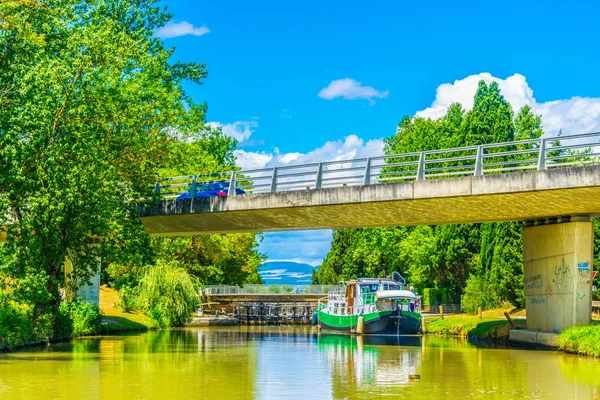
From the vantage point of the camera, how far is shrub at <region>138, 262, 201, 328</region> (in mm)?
51625

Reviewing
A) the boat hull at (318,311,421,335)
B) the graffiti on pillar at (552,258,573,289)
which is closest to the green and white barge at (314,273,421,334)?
the boat hull at (318,311,421,335)

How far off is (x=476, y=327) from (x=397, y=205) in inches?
488

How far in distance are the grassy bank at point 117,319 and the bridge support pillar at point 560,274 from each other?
2158 cm

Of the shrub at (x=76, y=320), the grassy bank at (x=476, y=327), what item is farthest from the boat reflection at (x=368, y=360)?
the shrub at (x=76, y=320)

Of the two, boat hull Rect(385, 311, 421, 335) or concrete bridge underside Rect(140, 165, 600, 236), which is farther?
boat hull Rect(385, 311, 421, 335)

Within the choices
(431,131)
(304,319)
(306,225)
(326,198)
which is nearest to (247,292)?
(304,319)

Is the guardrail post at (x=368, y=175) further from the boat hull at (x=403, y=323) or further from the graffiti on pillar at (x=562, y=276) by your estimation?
the boat hull at (x=403, y=323)

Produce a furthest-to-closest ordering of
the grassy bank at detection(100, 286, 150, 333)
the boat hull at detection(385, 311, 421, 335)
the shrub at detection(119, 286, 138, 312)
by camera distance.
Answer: the shrub at detection(119, 286, 138, 312)
the boat hull at detection(385, 311, 421, 335)
the grassy bank at detection(100, 286, 150, 333)

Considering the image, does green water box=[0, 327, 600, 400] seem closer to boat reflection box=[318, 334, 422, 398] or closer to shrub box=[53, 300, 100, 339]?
boat reflection box=[318, 334, 422, 398]

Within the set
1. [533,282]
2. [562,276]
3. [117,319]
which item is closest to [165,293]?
[117,319]

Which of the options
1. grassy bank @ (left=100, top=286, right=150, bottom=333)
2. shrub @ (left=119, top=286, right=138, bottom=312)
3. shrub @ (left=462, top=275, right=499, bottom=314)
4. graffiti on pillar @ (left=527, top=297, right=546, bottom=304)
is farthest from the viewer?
shrub @ (left=462, top=275, right=499, bottom=314)

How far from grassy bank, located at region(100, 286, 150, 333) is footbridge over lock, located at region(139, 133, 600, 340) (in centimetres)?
858

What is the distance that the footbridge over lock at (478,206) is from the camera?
30.9 meters

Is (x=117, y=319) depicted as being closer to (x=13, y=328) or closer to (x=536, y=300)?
(x=13, y=328)
